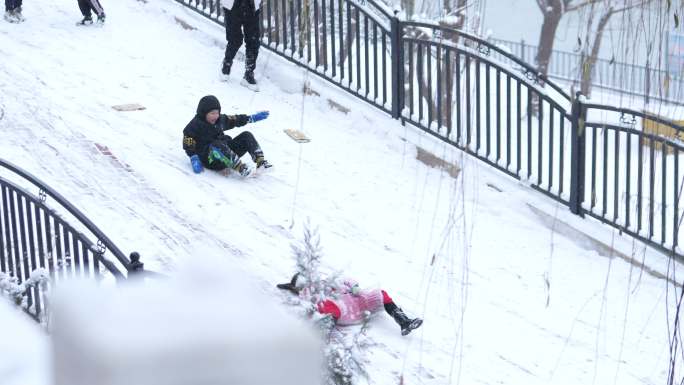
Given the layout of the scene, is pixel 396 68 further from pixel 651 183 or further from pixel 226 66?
pixel 651 183

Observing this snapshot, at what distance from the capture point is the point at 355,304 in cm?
641

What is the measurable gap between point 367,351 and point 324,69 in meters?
5.35

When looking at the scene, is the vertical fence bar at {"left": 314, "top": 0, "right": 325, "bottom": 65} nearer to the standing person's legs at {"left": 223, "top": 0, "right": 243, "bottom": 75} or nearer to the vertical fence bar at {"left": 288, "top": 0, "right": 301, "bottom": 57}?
the vertical fence bar at {"left": 288, "top": 0, "right": 301, "bottom": 57}

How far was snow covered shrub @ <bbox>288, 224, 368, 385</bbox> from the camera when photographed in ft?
15.6

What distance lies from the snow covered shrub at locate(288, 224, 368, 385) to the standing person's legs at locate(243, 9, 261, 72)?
4.97m

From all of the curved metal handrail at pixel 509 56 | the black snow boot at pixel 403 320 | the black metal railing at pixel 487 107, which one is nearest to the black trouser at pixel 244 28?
the black metal railing at pixel 487 107

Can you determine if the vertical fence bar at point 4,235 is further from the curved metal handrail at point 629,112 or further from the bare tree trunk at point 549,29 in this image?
the bare tree trunk at point 549,29

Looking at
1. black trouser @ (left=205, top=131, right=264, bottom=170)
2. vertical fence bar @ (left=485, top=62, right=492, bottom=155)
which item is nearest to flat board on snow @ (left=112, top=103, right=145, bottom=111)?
black trouser @ (left=205, top=131, right=264, bottom=170)

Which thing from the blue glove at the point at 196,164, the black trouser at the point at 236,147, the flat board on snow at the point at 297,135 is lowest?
the flat board on snow at the point at 297,135

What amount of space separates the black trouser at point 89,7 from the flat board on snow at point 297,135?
3.30 m

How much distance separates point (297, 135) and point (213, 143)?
1.41 meters

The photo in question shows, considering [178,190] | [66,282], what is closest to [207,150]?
[178,190]

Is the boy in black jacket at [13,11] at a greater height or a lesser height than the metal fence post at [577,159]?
Result: greater

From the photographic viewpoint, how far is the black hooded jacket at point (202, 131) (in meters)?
8.43
